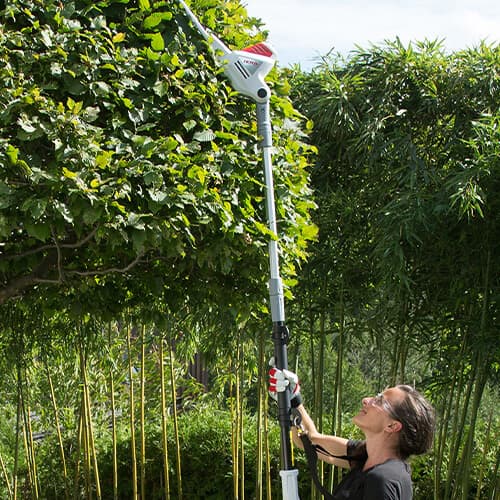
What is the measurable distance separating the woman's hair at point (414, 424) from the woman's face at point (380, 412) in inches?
0.6

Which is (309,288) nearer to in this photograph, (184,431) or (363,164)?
(363,164)

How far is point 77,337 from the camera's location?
177 inches

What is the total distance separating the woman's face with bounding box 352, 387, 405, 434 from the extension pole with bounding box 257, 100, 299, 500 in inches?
11.5

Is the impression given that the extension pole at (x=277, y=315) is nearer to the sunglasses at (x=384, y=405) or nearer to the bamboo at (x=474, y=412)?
the sunglasses at (x=384, y=405)

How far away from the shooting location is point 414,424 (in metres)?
2.15

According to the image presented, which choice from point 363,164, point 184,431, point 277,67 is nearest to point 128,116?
point 277,67

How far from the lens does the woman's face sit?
2.17 meters

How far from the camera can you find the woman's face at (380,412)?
7.13 feet

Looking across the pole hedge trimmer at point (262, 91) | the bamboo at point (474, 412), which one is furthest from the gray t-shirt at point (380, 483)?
the bamboo at point (474, 412)

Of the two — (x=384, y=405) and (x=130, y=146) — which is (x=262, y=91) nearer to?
(x=130, y=146)

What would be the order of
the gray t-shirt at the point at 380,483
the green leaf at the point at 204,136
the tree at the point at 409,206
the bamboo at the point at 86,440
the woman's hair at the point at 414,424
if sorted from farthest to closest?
the bamboo at the point at 86,440
the tree at the point at 409,206
the green leaf at the point at 204,136
the woman's hair at the point at 414,424
the gray t-shirt at the point at 380,483

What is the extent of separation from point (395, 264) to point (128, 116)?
5.39ft

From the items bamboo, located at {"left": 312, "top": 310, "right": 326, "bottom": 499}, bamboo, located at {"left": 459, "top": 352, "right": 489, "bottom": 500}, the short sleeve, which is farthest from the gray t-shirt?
bamboo, located at {"left": 312, "top": 310, "right": 326, "bottom": 499}

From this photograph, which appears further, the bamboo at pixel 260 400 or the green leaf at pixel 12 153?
the bamboo at pixel 260 400
